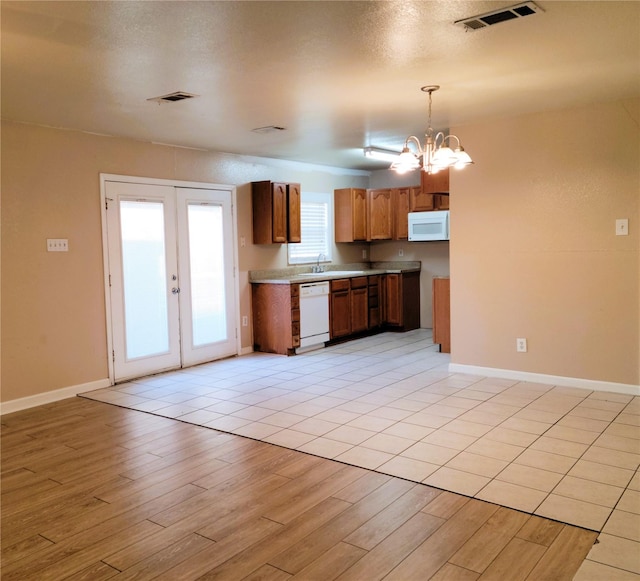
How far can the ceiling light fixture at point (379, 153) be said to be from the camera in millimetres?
6535

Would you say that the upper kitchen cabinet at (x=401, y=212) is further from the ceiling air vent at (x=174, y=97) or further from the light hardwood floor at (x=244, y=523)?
the light hardwood floor at (x=244, y=523)

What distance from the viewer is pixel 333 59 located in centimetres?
330

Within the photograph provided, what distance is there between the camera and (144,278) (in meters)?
5.75

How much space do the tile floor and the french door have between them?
0.29 meters

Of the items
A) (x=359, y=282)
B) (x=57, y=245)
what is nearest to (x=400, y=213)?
(x=359, y=282)

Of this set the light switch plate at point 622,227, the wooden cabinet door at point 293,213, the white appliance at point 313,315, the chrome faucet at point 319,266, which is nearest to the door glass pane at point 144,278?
the white appliance at point 313,315

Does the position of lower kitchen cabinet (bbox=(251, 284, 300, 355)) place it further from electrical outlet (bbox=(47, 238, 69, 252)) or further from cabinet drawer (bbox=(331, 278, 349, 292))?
electrical outlet (bbox=(47, 238, 69, 252))

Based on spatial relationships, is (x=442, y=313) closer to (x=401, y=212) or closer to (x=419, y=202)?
(x=419, y=202)

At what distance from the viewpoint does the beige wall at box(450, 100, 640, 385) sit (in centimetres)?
468

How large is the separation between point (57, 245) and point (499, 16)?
13.4ft

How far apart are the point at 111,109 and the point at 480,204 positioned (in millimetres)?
3413

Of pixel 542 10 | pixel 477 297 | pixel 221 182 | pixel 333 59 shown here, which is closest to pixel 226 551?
pixel 333 59

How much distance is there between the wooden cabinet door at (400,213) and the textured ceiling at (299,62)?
116 inches

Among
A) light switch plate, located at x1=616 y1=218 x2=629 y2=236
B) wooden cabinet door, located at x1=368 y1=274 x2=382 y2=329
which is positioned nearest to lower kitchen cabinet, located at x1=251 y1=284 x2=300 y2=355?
wooden cabinet door, located at x1=368 y1=274 x2=382 y2=329
